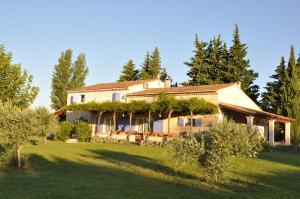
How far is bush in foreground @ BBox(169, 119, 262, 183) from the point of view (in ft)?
38.4

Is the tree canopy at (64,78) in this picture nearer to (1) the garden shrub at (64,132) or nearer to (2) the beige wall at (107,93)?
(2) the beige wall at (107,93)

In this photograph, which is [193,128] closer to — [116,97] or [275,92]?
[116,97]

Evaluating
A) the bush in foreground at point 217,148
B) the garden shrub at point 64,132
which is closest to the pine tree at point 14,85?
the garden shrub at point 64,132

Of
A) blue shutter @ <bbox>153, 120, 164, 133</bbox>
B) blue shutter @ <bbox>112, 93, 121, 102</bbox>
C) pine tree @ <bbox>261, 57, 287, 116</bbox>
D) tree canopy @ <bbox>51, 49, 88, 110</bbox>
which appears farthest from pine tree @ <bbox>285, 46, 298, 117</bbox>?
tree canopy @ <bbox>51, 49, 88, 110</bbox>

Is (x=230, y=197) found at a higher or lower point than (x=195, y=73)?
lower

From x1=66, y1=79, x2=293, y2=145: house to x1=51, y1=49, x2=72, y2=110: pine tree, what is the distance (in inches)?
562

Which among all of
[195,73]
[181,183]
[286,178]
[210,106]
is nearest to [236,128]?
[181,183]

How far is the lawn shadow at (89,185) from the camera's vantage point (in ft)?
30.7

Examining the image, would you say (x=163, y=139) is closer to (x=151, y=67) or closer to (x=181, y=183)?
(x=181, y=183)

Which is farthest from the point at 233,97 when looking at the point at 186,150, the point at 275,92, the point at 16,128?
the point at 16,128

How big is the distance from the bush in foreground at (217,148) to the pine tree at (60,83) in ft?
162

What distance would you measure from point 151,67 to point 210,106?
33.5 m

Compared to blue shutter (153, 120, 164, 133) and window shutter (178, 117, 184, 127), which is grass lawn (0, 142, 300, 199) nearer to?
window shutter (178, 117, 184, 127)

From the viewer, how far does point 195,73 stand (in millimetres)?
51562
